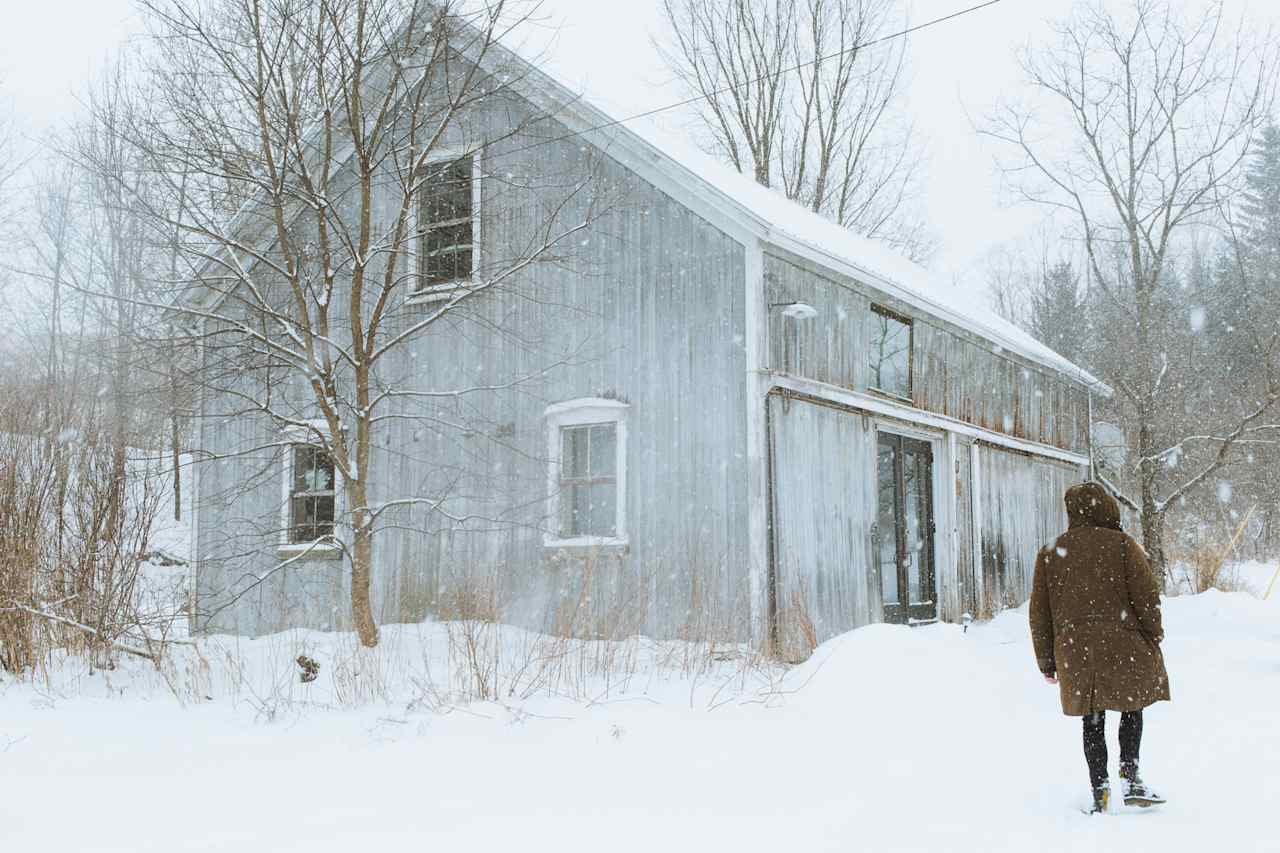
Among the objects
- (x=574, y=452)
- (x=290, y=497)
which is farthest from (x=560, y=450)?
(x=290, y=497)

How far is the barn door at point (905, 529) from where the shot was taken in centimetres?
1375

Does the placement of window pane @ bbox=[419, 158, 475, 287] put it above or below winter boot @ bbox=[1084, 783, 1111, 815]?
above

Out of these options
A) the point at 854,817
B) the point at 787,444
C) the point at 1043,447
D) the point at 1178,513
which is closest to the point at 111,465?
the point at 787,444

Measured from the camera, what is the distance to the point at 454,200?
1323 cm

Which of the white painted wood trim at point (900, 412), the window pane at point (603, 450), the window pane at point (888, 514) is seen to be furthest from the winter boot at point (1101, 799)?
the window pane at point (888, 514)

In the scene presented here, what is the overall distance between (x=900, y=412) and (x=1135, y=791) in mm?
8685

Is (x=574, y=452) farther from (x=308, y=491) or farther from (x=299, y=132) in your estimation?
(x=299, y=132)

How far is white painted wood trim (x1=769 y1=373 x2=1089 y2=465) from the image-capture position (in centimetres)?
1161

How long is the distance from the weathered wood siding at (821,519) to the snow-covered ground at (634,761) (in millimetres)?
1247

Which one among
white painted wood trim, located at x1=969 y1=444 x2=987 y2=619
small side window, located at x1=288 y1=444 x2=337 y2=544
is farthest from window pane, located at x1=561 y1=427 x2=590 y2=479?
white painted wood trim, located at x1=969 y1=444 x2=987 y2=619

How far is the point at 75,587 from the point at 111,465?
3.43ft

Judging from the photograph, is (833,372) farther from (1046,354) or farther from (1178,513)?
(1178,513)

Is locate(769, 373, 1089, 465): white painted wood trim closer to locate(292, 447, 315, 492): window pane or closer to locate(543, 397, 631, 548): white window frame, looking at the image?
locate(543, 397, 631, 548): white window frame

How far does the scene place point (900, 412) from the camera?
13.9 m
